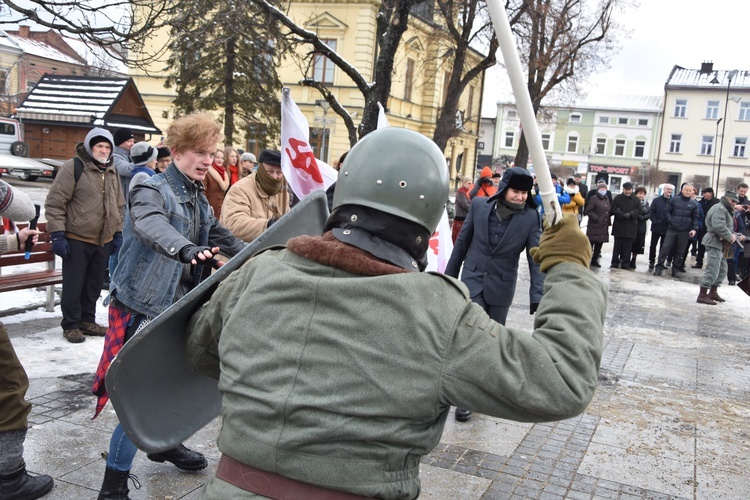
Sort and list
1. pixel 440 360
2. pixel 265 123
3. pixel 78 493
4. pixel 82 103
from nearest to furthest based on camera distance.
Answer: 1. pixel 440 360
2. pixel 78 493
3. pixel 265 123
4. pixel 82 103

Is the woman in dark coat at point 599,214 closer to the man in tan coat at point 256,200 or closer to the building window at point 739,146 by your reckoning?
the man in tan coat at point 256,200

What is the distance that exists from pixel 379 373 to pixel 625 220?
1535cm

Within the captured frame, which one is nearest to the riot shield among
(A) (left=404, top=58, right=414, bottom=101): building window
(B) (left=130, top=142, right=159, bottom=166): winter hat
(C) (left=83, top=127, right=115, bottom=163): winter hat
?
(C) (left=83, top=127, right=115, bottom=163): winter hat

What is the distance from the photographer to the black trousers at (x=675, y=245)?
605 inches

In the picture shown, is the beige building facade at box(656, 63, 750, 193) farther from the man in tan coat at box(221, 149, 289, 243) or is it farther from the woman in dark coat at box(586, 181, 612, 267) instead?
the man in tan coat at box(221, 149, 289, 243)

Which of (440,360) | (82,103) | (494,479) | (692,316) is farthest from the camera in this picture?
(82,103)

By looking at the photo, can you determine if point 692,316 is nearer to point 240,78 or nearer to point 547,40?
point 547,40

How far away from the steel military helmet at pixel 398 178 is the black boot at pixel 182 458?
2711 millimetres

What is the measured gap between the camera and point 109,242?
7.12m

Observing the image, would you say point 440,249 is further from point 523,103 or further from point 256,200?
point 523,103

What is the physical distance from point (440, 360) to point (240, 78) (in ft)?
82.6

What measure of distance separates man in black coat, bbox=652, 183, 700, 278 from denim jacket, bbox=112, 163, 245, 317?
13709mm

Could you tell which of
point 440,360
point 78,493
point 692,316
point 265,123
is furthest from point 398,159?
point 265,123

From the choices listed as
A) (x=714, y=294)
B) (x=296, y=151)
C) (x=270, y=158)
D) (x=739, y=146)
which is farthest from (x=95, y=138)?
(x=739, y=146)
